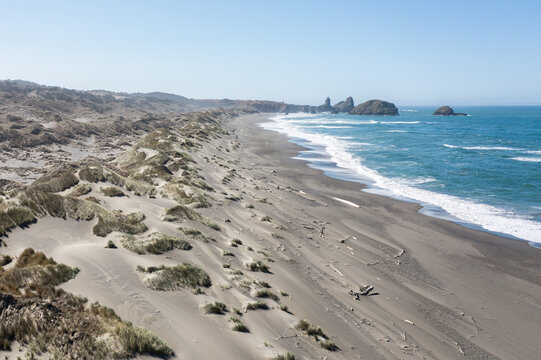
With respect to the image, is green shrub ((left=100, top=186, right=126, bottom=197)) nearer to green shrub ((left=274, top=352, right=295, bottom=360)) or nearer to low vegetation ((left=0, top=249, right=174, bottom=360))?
low vegetation ((left=0, top=249, right=174, bottom=360))

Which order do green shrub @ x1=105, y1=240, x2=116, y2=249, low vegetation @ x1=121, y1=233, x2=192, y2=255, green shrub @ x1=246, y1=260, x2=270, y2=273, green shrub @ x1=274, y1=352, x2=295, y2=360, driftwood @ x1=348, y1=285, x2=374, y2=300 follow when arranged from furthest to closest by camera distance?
green shrub @ x1=246, y1=260, x2=270, y2=273, driftwood @ x1=348, y1=285, x2=374, y2=300, low vegetation @ x1=121, y1=233, x2=192, y2=255, green shrub @ x1=105, y1=240, x2=116, y2=249, green shrub @ x1=274, y1=352, x2=295, y2=360

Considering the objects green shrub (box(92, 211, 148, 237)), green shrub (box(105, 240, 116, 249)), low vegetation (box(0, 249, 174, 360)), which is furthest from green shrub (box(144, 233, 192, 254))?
low vegetation (box(0, 249, 174, 360))

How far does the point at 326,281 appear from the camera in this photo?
45.8ft

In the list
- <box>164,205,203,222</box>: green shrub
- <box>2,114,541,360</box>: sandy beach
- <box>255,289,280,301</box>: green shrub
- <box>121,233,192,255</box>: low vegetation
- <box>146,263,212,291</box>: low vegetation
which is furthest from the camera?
<box>164,205,203,222</box>: green shrub

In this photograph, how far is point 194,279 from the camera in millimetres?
11023

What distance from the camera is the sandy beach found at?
9.10 metres

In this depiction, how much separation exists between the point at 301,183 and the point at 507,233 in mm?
17829

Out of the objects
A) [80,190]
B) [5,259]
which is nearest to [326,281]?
[5,259]

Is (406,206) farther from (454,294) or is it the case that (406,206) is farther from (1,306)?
(1,306)

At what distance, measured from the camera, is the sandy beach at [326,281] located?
910cm

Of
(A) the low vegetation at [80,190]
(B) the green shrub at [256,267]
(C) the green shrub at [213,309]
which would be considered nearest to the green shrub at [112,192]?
(A) the low vegetation at [80,190]

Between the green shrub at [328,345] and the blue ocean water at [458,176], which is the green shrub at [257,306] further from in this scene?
the blue ocean water at [458,176]

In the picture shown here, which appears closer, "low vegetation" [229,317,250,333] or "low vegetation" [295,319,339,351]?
"low vegetation" [229,317,250,333]

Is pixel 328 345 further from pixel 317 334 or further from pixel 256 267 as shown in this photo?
pixel 256 267
